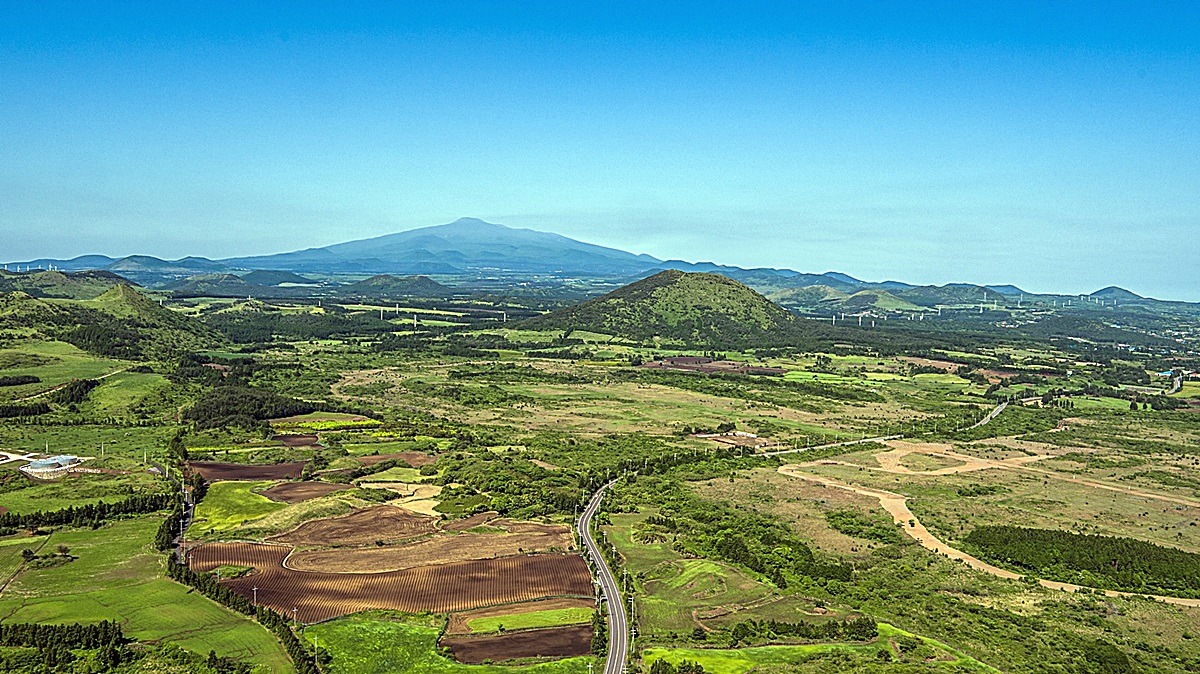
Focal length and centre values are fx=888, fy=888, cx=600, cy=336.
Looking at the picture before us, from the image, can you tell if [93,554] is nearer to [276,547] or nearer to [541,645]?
[276,547]

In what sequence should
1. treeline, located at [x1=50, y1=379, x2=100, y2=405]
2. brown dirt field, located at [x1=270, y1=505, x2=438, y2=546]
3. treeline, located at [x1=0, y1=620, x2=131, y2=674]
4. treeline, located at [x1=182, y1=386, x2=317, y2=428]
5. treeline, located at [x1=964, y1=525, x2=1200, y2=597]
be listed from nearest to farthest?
treeline, located at [x1=0, y1=620, x2=131, y2=674]
treeline, located at [x1=964, y1=525, x2=1200, y2=597]
brown dirt field, located at [x1=270, y1=505, x2=438, y2=546]
treeline, located at [x1=182, y1=386, x2=317, y2=428]
treeline, located at [x1=50, y1=379, x2=100, y2=405]

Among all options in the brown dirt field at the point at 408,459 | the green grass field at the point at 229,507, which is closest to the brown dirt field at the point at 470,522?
the green grass field at the point at 229,507

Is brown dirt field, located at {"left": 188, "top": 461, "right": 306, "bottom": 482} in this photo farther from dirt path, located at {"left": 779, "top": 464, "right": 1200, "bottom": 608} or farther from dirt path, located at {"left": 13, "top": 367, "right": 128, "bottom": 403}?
dirt path, located at {"left": 779, "top": 464, "right": 1200, "bottom": 608}

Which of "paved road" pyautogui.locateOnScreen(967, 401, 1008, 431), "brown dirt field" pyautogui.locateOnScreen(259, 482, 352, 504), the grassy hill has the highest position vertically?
the grassy hill

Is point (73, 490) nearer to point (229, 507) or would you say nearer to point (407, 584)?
point (229, 507)

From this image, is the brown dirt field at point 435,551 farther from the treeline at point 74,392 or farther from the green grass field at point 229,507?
the treeline at point 74,392

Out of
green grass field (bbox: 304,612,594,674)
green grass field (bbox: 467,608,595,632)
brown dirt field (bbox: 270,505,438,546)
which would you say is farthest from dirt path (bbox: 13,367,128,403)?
green grass field (bbox: 467,608,595,632)

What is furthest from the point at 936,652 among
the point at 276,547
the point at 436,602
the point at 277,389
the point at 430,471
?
the point at 277,389
